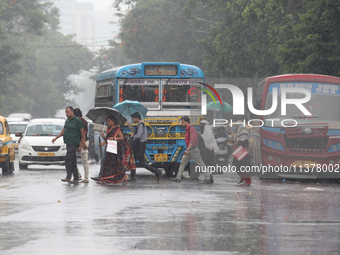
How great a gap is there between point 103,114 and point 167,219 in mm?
8127

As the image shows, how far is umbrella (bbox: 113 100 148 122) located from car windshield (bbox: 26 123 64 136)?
5191 mm

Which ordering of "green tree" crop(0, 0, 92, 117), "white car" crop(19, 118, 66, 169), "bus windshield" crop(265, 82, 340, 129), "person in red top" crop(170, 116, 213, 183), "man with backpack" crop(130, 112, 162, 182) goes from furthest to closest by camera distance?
"green tree" crop(0, 0, 92, 117) < "white car" crop(19, 118, 66, 169) < "bus windshield" crop(265, 82, 340, 129) < "man with backpack" crop(130, 112, 162, 182) < "person in red top" crop(170, 116, 213, 183)

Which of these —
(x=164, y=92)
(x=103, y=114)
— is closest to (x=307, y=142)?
(x=164, y=92)

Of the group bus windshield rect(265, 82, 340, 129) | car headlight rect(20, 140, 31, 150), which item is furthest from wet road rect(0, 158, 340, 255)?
car headlight rect(20, 140, 31, 150)

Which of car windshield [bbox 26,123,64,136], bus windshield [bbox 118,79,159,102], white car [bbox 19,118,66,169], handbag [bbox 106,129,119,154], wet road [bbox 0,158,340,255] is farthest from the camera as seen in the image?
car windshield [bbox 26,123,64,136]

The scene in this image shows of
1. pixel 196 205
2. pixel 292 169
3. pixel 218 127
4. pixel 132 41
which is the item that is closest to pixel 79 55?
pixel 132 41

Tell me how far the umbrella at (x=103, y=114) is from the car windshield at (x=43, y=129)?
5789 millimetres

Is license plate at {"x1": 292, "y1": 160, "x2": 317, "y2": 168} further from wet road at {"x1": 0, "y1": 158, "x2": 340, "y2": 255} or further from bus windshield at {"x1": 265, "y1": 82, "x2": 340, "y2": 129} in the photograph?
wet road at {"x1": 0, "y1": 158, "x2": 340, "y2": 255}

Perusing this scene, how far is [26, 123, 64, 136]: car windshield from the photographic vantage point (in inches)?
928

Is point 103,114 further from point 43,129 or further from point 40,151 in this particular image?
point 43,129

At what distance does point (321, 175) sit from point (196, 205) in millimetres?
7405

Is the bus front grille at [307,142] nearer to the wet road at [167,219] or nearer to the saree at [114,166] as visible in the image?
the wet road at [167,219]

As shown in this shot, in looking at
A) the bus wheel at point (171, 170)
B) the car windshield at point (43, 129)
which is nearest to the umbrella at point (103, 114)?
the bus wheel at point (171, 170)

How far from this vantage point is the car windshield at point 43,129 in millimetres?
23578
